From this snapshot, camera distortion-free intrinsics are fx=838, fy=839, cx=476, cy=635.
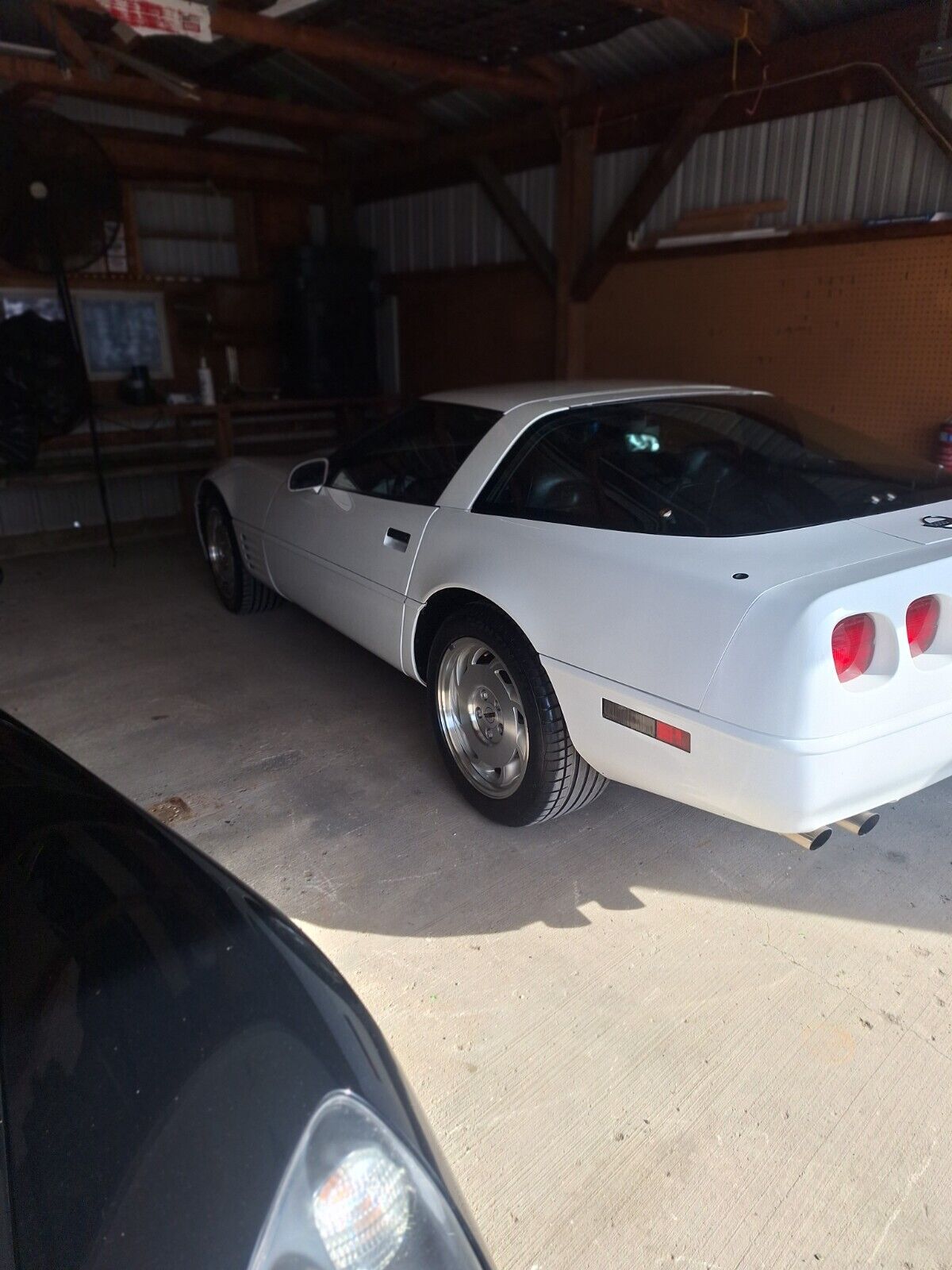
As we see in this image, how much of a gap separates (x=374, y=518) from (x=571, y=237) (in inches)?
148

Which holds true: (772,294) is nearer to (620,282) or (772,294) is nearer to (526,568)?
(620,282)

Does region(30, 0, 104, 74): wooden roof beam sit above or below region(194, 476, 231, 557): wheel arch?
above

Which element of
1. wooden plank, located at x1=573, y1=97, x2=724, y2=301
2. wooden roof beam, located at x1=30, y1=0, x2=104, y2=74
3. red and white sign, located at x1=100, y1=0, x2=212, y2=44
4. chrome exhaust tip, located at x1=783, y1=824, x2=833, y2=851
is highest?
wooden roof beam, located at x1=30, y1=0, x2=104, y2=74

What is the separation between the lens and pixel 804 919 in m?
2.23

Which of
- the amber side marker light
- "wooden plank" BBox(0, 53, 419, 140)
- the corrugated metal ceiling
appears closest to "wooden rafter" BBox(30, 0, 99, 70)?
"wooden plank" BBox(0, 53, 419, 140)

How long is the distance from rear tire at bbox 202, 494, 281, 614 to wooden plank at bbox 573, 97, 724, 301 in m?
3.03

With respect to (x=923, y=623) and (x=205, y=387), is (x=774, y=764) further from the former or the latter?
(x=205, y=387)

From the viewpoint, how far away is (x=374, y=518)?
3.07 metres

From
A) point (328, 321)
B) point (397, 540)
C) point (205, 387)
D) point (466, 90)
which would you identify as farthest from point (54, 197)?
point (397, 540)

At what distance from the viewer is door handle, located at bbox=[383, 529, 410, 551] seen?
2.88 m

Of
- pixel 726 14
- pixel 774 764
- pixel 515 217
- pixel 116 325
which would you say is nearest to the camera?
pixel 774 764

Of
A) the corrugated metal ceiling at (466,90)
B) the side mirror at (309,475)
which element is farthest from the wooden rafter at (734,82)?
the side mirror at (309,475)

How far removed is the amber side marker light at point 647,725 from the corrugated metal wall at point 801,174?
352 cm

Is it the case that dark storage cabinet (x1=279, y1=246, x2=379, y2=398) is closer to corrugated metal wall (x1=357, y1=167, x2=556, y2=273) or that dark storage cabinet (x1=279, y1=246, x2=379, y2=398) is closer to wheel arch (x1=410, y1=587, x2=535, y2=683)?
corrugated metal wall (x1=357, y1=167, x2=556, y2=273)
